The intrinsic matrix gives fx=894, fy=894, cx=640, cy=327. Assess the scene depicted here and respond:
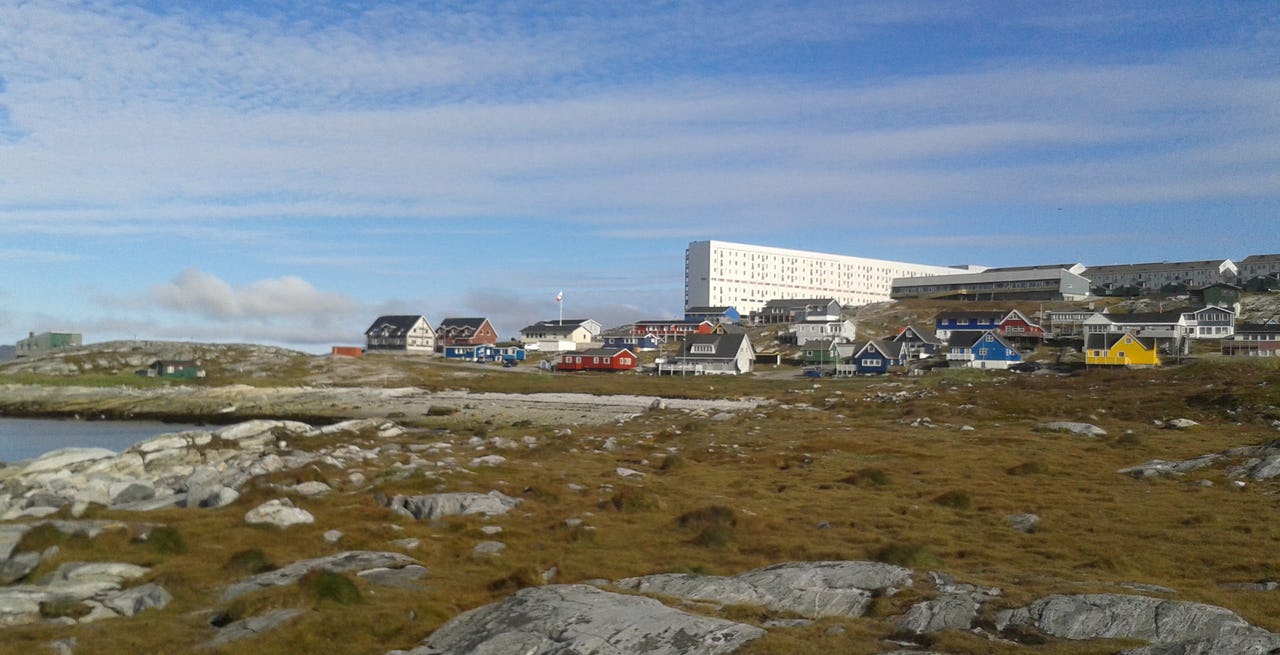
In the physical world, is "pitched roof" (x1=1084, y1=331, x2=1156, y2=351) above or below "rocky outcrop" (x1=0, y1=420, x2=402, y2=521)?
Result: above

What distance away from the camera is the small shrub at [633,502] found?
23562mm

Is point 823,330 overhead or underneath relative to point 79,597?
overhead

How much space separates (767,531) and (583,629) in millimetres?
9284

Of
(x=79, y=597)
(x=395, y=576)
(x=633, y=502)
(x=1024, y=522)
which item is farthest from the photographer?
(x=633, y=502)

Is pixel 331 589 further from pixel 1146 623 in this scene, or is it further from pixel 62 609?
pixel 1146 623

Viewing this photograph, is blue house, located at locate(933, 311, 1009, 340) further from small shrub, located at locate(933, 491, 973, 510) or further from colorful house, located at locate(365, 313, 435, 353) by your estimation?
small shrub, located at locate(933, 491, 973, 510)

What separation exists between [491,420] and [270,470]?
121ft

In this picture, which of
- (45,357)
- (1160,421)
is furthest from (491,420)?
(45,357)

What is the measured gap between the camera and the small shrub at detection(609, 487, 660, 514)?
77.3ft

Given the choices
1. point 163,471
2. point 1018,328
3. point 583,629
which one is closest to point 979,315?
point 1018,328

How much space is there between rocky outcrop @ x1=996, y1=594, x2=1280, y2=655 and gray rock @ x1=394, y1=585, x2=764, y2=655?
406 centimetres

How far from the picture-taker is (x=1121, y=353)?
105 m

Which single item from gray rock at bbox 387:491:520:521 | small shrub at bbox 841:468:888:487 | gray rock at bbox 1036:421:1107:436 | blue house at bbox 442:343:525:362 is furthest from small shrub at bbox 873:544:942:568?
blue house at bbox 442:343:525:362

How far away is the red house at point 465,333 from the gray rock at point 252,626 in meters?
165
